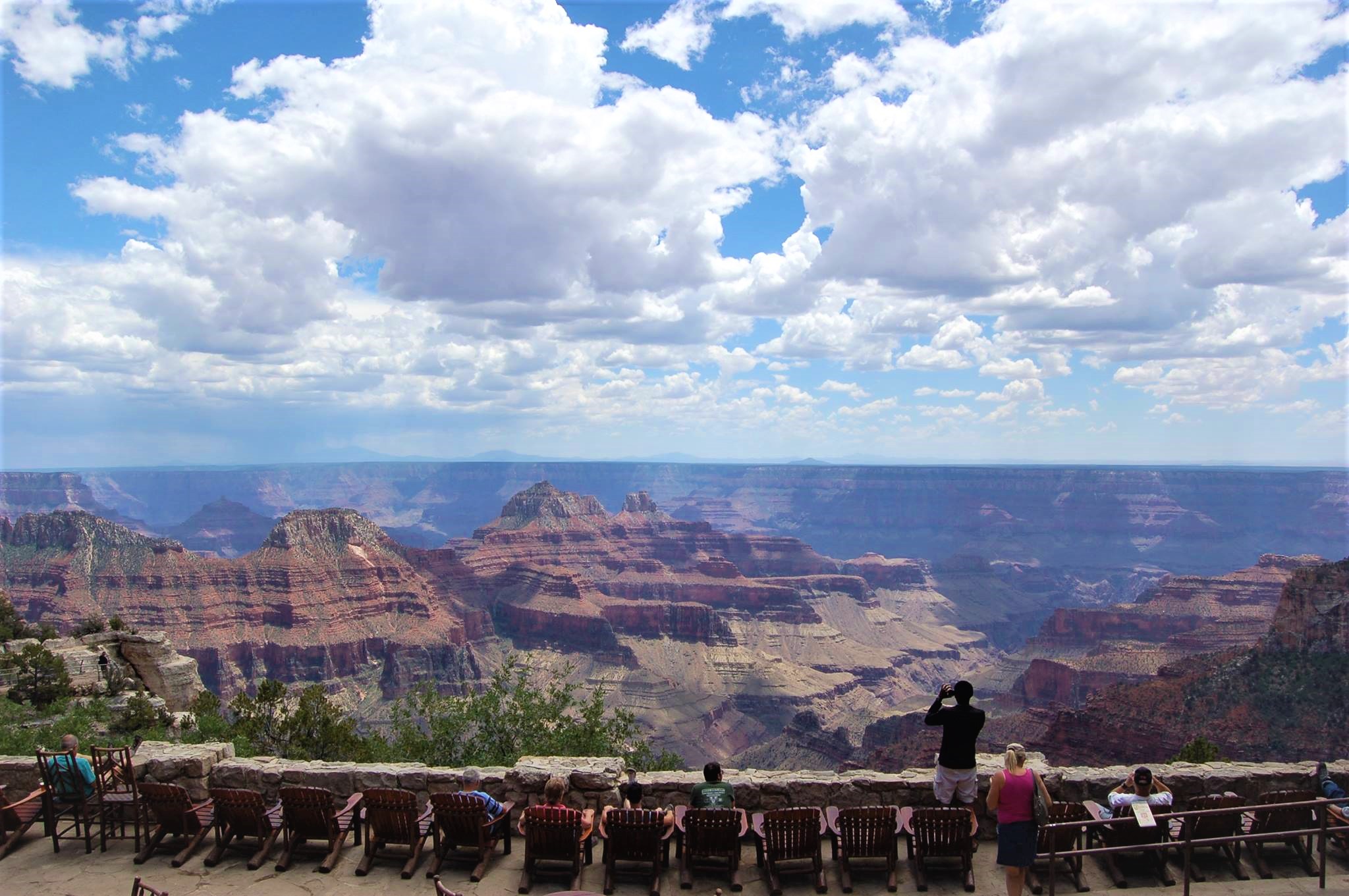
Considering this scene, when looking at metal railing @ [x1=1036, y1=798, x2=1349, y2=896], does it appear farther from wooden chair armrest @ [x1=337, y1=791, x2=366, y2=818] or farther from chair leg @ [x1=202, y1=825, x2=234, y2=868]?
chair leg @ [x1=202, y1=825, x2=234, y2=868]

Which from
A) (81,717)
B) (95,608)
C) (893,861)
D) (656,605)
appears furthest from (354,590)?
(893,861)

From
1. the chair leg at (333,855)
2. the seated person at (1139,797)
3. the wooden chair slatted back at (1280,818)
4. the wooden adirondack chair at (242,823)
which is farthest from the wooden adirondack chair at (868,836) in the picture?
the wooden adirondack chair at (242,823)

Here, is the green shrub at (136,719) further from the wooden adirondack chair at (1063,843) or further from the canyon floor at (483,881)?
the wooden adirondack chair at (1063,843)

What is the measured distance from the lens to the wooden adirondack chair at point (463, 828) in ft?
37.2

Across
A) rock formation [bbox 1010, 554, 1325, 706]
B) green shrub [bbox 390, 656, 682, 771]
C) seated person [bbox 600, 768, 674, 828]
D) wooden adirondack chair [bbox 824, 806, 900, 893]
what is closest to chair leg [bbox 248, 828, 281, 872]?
seated person [bbox 600, 768, 674, 828]

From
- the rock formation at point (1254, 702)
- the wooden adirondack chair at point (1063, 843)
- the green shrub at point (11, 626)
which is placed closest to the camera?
the wooden adirondack chair at point (1063, 843)

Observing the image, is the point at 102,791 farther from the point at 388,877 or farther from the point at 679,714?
the point at 679,714

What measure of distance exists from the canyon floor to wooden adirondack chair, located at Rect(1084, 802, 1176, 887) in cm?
15

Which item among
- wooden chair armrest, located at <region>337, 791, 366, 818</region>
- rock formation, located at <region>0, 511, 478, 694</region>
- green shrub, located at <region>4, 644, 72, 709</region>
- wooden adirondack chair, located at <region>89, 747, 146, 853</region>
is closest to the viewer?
wooden chair armrest, located at <region>337, 791, 366, 818</region>

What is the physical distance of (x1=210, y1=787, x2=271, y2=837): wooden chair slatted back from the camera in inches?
464

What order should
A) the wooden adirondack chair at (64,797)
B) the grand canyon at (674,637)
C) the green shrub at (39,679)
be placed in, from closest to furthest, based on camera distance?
1. the wooden adirondack chair at (64,797)
2. the green shrub at (39,679)
3. the grand canyon at (674,637)

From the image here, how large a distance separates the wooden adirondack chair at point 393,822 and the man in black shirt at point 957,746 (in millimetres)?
7392

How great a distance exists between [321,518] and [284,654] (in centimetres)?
3332

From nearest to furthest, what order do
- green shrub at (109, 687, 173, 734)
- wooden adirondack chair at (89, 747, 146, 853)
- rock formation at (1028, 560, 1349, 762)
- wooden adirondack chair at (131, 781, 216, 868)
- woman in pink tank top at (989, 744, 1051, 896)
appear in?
woman in pink tank top at (989, 744, 1051, 896) < wooden adirondack chair at (131, 781, 216, 868) < wooden adirondack chair at (89, 747, 146, 853) < green shrub at (109, 687, 173, 734) < rock formation at (1028, 560, 1349, 762)
